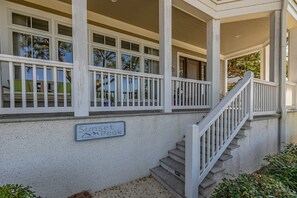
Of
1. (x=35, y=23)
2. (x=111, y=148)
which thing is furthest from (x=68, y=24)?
(x=111, y=148)

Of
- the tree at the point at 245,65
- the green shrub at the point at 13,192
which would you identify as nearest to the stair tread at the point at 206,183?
the green shrub at the point at 13,192

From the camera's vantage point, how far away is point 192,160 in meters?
2.64

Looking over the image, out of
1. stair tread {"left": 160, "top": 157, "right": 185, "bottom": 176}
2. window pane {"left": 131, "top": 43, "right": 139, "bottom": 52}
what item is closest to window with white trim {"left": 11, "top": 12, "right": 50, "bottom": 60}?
Result: window pane {"left": 131, "top": 43, "right": 139, "bottom": 52}

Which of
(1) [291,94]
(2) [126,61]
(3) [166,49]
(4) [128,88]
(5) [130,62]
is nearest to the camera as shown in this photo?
(4) [128,88]

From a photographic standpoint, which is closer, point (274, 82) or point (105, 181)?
point (105, 181)

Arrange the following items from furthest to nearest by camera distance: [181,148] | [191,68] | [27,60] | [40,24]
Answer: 1. [191,68]
2. [40,24]
3. [181,148]
4. [27,60]

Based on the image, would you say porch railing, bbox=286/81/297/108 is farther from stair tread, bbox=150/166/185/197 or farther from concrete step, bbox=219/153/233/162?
stair tread, bbox=150/166/185/197

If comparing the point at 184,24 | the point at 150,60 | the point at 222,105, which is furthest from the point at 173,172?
the point at 184,24

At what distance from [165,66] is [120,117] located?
1550mm

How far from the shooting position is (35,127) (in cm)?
254

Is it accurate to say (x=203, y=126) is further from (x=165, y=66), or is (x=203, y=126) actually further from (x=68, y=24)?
(x=68, y=24)

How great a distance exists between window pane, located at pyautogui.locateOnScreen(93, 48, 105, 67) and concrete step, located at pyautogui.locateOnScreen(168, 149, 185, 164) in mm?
3403

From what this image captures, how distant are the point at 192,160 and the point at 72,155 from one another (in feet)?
5.83

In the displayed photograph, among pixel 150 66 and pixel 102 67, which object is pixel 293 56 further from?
pixel 102 67
